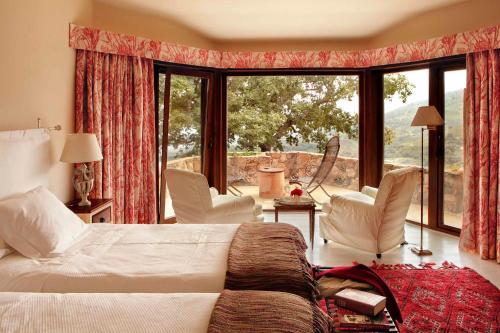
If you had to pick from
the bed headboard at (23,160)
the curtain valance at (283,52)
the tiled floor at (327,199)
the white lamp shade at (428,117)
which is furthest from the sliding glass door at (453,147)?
the bed headboard at (23,160)

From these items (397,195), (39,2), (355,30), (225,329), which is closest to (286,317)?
(225,329)

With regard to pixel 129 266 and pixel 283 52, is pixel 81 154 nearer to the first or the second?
pixel 129 266

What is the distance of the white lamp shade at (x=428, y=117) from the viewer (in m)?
4.11

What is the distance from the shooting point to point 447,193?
4.91m

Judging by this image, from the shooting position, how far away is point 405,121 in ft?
18.1

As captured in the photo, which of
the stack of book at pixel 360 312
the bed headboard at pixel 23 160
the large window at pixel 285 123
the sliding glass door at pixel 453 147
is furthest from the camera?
the large window at pixel 285 123

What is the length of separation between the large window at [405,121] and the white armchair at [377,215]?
1.23m

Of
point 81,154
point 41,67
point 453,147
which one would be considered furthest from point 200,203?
point 453,147

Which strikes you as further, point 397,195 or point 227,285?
point 397,195

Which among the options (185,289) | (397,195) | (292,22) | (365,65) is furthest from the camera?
(365,65)

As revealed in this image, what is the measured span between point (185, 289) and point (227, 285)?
0.67 ft

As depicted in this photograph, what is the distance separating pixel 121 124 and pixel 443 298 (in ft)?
11.4

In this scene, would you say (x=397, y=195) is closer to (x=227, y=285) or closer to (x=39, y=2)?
(x=227, y=285)

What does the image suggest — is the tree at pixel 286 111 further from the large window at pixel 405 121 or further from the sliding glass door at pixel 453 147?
the sliding glass door at pixel 453 147
